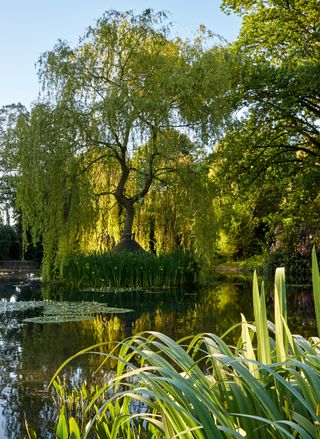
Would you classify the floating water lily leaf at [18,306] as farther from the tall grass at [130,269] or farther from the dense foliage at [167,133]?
the tall grass at [130,269]

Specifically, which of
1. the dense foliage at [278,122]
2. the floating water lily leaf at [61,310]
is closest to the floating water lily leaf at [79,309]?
the floating water lily leaf at [61,310]

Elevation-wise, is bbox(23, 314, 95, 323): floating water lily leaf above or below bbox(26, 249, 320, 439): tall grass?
above

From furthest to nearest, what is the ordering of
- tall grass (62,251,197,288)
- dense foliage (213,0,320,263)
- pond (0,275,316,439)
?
tall grass (62,251,197,288), dense foliage (213,0,320,263), pond (0,275,316,439)

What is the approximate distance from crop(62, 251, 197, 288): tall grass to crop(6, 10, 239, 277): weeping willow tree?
23.7 inches

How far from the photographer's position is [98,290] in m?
13.0

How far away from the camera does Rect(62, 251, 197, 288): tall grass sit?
1352 cm

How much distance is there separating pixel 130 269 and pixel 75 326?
20.9ft

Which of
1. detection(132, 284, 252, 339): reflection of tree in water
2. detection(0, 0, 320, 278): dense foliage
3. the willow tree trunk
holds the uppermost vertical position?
detection(0, 0, 320, 278): dense foliage

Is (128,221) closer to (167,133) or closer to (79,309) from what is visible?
(167,133)

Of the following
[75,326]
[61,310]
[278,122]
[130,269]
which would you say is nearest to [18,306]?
[61,310]

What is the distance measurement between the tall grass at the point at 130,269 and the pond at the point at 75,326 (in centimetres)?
103

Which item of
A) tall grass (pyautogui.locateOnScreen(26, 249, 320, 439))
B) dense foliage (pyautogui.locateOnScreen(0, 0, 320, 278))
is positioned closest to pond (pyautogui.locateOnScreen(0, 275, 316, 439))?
tall grass (pyautogui.locateOnScreen(26, 249, 320, 439))

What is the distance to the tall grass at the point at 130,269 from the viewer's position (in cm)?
1352

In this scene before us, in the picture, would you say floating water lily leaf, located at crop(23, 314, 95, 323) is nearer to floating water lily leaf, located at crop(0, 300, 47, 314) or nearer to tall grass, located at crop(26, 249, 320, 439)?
floating water lily leaf, located at crop(0, 300, 47, 314)
